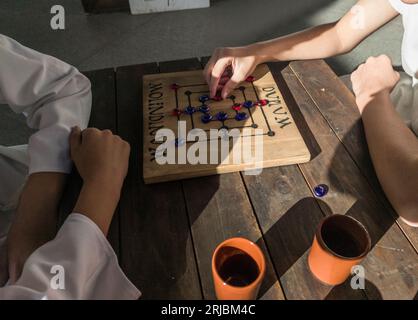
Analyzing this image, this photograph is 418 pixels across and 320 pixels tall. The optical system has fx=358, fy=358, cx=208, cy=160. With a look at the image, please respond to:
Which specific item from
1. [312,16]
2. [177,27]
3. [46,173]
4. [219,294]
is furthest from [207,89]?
[312,16]

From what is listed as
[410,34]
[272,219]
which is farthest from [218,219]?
[410,34]

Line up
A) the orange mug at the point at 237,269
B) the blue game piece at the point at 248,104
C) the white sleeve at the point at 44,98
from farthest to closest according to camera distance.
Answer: the blue game piece at the point at 248,104, the white sleeve at the point at 44,98, the orange mug at the point at 237,269

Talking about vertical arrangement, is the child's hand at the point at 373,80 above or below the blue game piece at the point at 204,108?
above

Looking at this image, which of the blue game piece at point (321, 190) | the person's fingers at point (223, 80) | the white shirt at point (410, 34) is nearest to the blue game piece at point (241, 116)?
the person's fingers at point (223, 80)

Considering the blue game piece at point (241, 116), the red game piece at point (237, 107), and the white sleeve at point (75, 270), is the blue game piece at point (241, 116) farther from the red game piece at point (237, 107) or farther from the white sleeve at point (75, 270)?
the white sleeve at point (75, 270)

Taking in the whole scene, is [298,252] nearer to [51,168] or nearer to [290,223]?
[290,223]

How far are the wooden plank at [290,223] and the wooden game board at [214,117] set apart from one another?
36 mm

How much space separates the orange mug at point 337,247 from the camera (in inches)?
18.8

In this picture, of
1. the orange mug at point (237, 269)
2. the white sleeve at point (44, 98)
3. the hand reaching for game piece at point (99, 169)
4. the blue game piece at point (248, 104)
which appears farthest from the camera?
the blue game piece at point (248, 104)

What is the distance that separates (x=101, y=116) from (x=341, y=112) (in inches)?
21.3

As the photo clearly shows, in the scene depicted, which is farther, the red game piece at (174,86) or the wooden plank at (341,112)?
the red game piece at (174,86)

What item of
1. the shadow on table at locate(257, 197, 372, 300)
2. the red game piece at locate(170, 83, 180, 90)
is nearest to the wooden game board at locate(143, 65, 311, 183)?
the red game piece at locate(170, 83, 180, 90)

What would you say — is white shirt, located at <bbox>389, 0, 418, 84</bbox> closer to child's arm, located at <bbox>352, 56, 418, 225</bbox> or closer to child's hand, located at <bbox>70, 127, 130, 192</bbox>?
child's arm, located at <bbox>352, 56, 418, 225</bbox>

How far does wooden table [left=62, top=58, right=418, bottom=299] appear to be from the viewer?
0.52 metres
